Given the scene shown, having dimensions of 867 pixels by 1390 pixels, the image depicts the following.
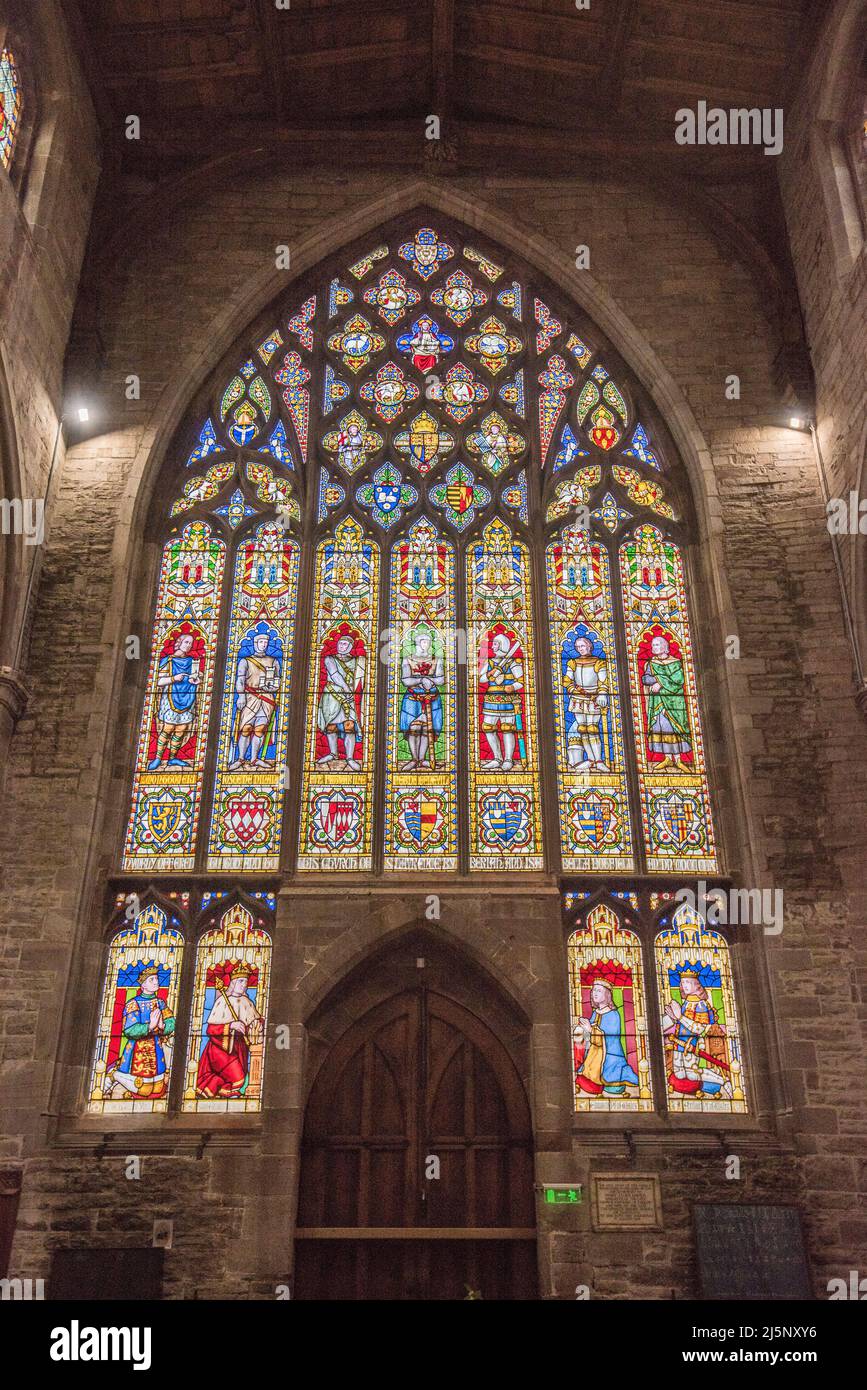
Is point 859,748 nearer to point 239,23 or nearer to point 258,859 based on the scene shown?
point 258,859

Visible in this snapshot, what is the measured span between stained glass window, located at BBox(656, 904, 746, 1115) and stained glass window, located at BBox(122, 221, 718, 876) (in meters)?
0.55

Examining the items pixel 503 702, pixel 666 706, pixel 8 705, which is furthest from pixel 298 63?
pixel 666 706

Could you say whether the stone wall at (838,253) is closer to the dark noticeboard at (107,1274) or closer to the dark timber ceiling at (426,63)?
the dark timber ceiling at (426,63)

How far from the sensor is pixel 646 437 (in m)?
10.1

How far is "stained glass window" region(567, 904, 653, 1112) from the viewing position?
754 centimetres

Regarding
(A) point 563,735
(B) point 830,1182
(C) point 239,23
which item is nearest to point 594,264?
(C) point 239,23

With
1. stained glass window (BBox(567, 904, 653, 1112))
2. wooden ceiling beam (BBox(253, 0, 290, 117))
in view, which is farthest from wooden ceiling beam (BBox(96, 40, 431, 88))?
stained glass window (BBox(567, 904, 653, 1112))

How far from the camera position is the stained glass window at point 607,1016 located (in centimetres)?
754

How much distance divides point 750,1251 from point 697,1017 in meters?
1.47

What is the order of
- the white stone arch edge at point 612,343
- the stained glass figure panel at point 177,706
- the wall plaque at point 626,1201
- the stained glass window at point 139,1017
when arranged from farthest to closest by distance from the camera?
the stained glass figure panel at point 177,706 < the white stone arch edge at point 612,343 < the stained glass window at point 139,1017 < the wall plaque at point 626,1201

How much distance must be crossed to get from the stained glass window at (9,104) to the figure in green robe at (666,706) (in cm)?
614

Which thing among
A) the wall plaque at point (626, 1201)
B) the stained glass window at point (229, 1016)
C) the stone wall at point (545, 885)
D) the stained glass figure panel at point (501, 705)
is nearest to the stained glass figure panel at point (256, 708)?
the stained glass window at point (229, 1016)

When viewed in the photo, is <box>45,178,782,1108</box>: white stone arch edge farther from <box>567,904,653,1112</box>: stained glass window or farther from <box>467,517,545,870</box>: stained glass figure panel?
<box>467,517,545,870</box>: stained glass figure panel

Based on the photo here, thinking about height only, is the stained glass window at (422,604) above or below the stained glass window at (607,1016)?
above
